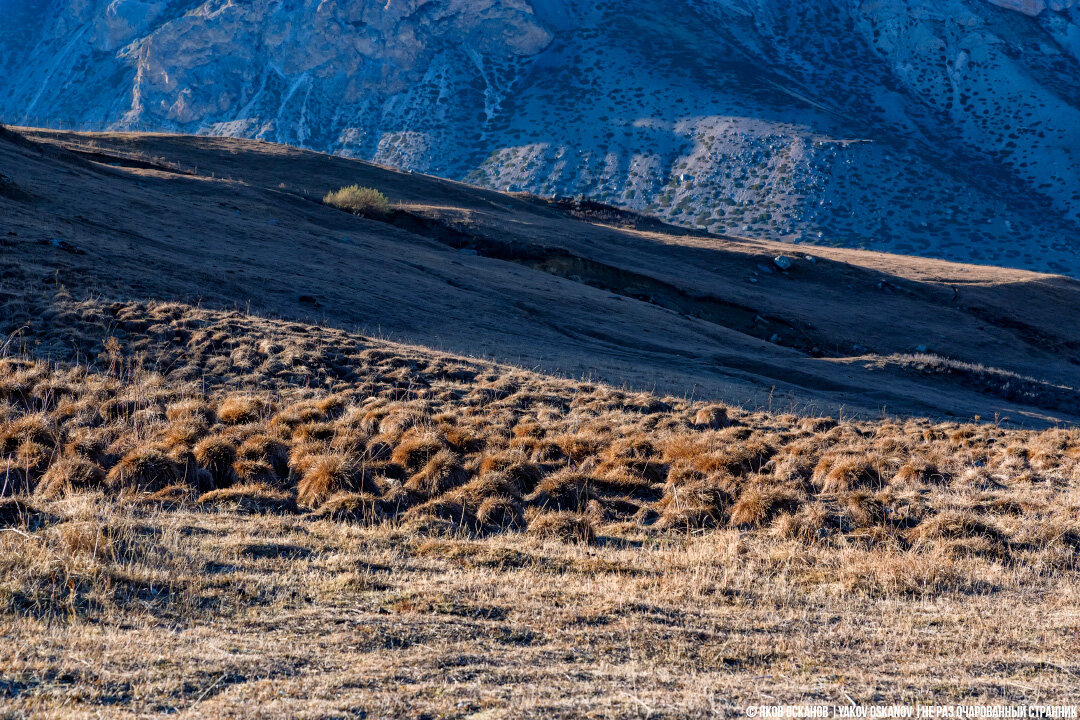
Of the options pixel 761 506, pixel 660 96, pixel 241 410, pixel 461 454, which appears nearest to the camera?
pixel 761 506

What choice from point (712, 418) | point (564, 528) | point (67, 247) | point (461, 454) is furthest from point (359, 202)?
point (564, 528)

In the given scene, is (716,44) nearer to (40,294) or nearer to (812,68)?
(812,68)

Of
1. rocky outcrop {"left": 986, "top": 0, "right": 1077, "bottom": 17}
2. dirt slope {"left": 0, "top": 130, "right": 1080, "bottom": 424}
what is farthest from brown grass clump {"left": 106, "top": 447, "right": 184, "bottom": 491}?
rocky outcrop {"left": 986, "top": 0, "right": 1077, "bottom": 17}

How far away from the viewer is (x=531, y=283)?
114ft

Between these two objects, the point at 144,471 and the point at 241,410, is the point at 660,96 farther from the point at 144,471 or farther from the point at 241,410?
the point at 144,471

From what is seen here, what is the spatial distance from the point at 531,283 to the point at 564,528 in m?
26.4

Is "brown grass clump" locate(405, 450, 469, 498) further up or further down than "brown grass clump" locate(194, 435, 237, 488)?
further up

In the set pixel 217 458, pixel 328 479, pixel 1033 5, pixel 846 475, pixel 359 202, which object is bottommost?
pixel 217 458

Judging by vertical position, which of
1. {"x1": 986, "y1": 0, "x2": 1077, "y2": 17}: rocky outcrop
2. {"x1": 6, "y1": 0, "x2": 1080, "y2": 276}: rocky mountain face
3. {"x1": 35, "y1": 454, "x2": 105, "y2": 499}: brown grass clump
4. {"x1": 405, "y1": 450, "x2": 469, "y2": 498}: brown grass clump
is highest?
{"x1": 986, "y1": 0, "x2": 1077, "y2": 17}: rocky outcrop

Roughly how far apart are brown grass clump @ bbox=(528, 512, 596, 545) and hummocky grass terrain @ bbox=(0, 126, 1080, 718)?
33 mm

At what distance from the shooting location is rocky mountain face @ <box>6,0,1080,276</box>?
287 ft

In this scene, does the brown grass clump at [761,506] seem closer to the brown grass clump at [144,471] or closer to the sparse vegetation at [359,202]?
the brown grass clump at [144,471]

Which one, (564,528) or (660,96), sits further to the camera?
(660,96)

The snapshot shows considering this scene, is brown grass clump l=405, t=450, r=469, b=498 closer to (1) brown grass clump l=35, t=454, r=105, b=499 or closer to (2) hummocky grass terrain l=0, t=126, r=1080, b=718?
(2) hummocky grass terrain l=0, t=126, r=1080, b=718
